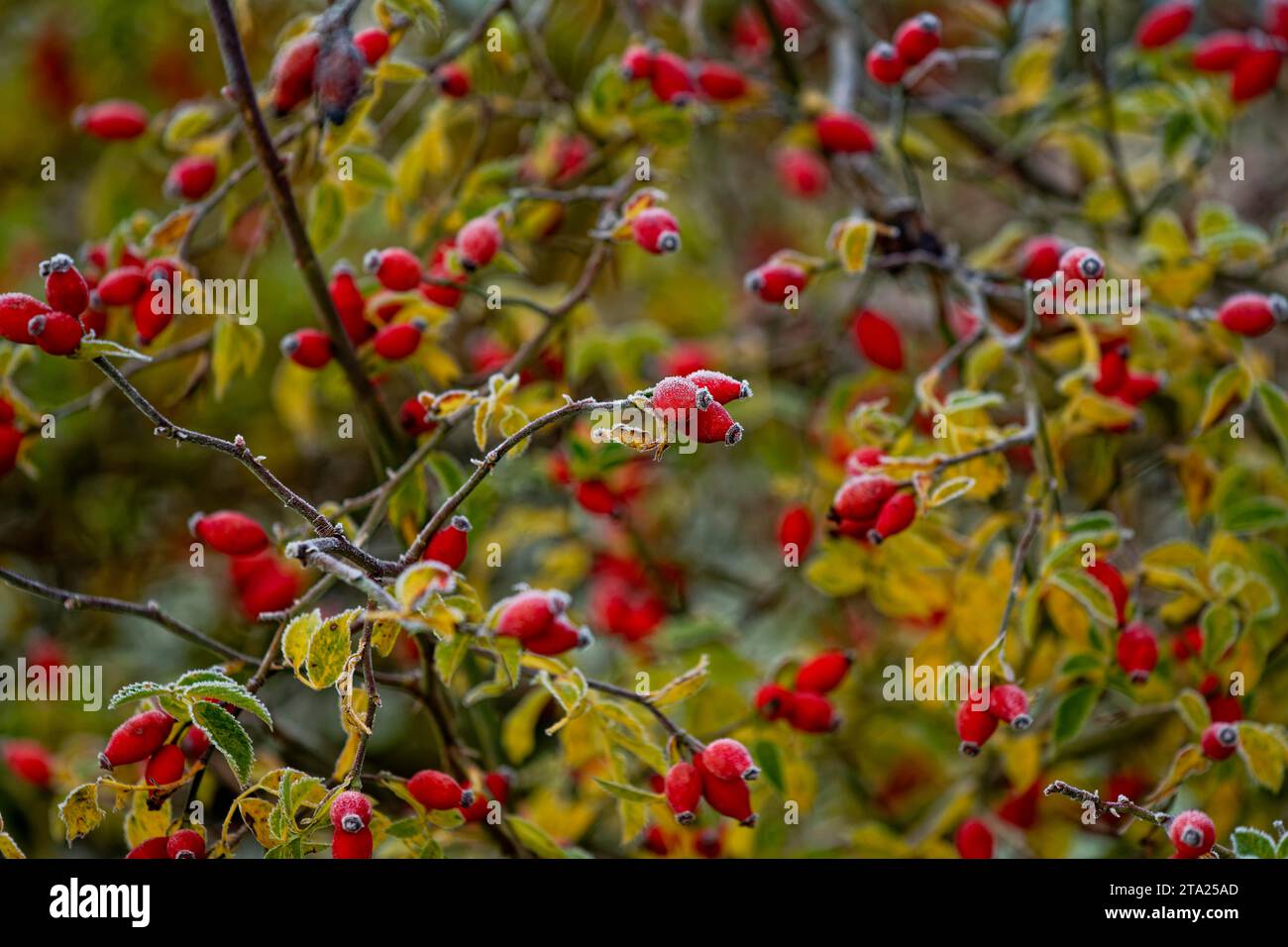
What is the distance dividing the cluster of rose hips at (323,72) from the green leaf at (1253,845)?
1.00 meters

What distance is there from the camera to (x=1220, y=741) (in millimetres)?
1167

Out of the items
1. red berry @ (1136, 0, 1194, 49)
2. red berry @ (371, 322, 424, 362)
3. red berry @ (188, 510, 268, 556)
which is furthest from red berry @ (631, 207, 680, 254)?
red berry @ (1136, 0, 1194, 49)

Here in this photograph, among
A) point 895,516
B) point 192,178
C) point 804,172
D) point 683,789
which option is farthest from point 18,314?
point 804,172

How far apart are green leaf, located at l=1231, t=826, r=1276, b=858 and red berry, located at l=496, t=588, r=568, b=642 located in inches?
24.3

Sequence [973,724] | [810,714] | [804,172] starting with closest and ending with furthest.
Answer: [973,724]
[810,714]
[804,172]

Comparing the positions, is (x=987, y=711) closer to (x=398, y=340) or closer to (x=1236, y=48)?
(x=398, y=340)

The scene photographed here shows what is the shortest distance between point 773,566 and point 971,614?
1.04m

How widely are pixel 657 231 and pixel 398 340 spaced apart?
0.97 ft

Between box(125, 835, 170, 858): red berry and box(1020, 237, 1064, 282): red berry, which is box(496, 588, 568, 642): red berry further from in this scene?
box(1020, 237, 1064, 282): red berry

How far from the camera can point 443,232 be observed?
1.59 meters

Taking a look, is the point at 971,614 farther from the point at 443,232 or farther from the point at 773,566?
the point at 773,566
